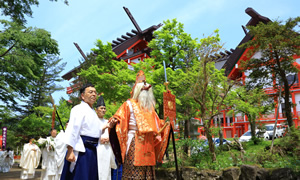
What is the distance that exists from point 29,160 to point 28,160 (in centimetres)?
4

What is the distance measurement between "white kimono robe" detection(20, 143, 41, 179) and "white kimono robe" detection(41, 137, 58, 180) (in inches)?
130

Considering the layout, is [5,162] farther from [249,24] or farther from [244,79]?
[249,24]

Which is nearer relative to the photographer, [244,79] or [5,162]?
[5,162]

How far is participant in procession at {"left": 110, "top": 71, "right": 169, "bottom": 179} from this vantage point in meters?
4.19

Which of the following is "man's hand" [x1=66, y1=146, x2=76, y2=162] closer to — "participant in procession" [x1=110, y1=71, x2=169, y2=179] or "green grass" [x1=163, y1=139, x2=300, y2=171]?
"participant in procession" [x1=110, y1=71, x2=169, y2=179]

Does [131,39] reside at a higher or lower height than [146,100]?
higher

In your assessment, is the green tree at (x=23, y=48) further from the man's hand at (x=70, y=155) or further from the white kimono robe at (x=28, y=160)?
the man's hand at (x=70, y=155)

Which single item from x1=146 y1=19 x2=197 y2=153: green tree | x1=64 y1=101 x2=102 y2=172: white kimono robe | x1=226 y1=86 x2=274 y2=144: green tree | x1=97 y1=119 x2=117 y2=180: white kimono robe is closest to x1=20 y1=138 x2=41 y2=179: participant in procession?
x1=146 y1=19 x2=197 y2=153: green tree

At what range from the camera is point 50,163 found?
917 cm

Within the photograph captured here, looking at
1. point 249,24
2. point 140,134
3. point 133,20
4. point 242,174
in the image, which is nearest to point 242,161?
point 242,174

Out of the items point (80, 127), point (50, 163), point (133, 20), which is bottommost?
point (50, 163)

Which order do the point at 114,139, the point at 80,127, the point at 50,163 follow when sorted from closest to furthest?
the point at 80,127 < the point at 114,139 < the point at 50,163

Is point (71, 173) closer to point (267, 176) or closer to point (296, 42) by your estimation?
point (267, 176)

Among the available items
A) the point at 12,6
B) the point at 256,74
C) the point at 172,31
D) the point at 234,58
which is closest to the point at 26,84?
the point at 12,6
